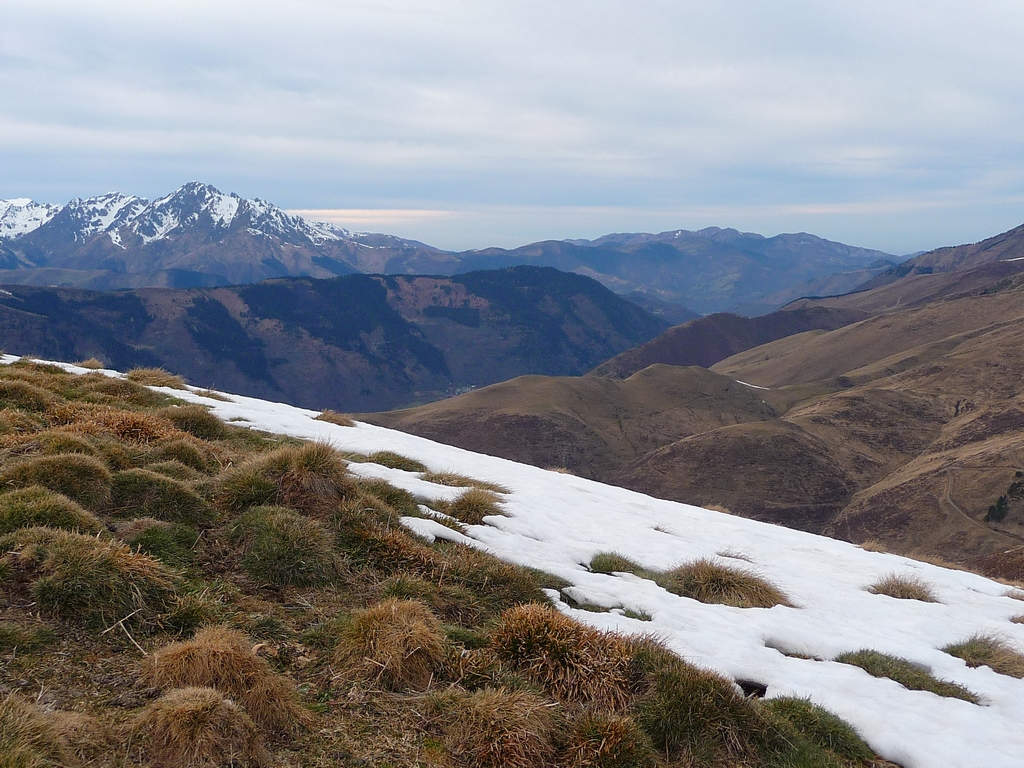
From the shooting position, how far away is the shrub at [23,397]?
10820mm

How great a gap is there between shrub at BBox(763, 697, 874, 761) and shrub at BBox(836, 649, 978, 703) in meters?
1.60

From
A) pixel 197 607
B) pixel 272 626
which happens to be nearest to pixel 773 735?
pixel 272 626

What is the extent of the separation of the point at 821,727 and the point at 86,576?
661 cm

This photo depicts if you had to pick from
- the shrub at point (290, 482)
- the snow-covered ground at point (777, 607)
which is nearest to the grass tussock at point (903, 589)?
the snow-covered ground at point (777, 607)

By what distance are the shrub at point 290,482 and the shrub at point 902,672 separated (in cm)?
642

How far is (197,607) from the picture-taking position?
19.6ft

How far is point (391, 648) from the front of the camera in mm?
5793

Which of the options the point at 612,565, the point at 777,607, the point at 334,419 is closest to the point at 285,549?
the point at 612,565

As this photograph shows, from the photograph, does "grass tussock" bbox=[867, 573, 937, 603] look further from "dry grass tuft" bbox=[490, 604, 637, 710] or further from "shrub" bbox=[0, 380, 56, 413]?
"shrub" bbox=[0, 380, 56, 413]

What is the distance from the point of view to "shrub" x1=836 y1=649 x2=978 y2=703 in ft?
24.3

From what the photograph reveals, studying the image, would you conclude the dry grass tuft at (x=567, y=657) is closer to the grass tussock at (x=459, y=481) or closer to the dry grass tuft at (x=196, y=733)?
the dry grass tuft at (x=196, y=733)

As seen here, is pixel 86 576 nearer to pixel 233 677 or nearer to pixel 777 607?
pixel 233 677

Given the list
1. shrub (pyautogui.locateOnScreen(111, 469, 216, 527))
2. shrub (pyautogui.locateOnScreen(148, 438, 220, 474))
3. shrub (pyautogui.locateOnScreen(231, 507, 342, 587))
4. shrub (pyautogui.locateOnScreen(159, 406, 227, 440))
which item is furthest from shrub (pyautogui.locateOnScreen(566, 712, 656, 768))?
shrub (pyautogui.locateOnScreen(159, 406, 227, 440))

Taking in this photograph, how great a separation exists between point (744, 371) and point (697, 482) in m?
100
